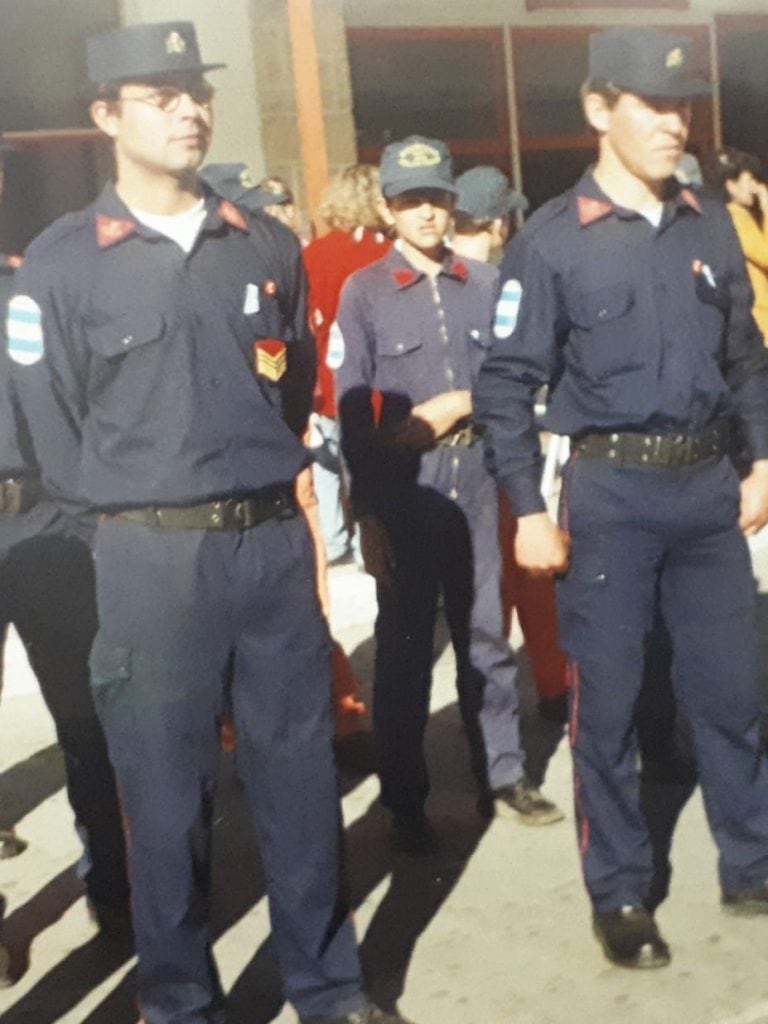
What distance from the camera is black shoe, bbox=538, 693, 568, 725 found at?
6.23 m

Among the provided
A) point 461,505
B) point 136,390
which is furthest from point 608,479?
point 136,390

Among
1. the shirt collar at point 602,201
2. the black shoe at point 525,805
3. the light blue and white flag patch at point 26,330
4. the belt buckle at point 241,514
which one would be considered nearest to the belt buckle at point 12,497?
the light blue and white flag patch at point 26,330

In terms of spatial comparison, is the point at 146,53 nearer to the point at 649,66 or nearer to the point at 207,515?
the point at 207,515

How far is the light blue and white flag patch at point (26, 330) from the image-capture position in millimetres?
3701

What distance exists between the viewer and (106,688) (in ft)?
12.3

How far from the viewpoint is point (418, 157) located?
5051 millimetres

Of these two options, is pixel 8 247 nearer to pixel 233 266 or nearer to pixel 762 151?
pixel 233 266

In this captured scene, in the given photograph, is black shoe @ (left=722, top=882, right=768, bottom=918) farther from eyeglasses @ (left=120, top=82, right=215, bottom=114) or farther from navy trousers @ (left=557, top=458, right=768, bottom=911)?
eyeglasses @ (left=120, top=82, right=215, bottom=114)

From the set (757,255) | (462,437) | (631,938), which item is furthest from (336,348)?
(757,255)

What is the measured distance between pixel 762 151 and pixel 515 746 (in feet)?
33.2

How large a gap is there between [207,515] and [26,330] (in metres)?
0.55

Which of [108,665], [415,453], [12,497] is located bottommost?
[108,665]

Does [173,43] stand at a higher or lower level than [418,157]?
higher

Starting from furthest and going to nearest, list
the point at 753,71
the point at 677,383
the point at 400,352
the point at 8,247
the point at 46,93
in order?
1. the point at 753,71
2. the point at 46,93
3. the point at 8,247
4. the point at 400,352
5. the point at 677,383
